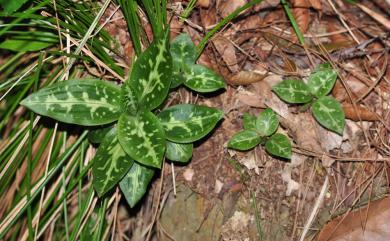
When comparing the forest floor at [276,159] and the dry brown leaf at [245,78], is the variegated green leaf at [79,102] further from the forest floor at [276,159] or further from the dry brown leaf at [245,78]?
the dry brown leaf at [245,78]

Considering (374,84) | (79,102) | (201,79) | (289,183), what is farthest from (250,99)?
(79,102)

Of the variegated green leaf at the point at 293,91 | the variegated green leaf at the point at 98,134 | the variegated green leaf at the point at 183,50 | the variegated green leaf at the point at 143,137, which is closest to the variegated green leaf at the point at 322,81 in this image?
the variegated green leaf at the point at 293,91

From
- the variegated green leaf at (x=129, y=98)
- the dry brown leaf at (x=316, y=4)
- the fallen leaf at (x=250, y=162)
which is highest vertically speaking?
the dry brown leaf at (x=316, y=4)

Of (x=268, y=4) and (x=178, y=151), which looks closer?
(x=178, y=151)

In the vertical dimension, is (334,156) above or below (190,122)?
below

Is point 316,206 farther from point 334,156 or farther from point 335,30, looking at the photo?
point 335,30

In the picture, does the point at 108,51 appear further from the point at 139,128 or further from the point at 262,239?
the point at 262,239
